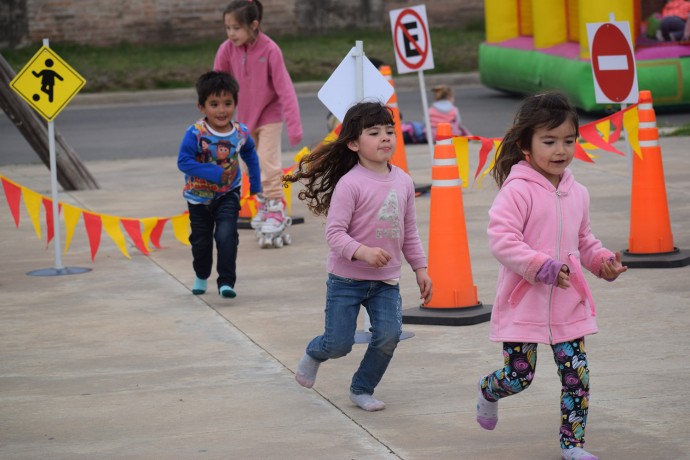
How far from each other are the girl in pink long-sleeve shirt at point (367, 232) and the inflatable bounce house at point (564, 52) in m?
10.9

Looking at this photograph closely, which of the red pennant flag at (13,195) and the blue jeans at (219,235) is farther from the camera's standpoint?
the red pennant flag at (13,195)

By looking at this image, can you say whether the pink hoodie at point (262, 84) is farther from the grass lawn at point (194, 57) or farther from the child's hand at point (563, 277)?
the grass lawn at point (194, 57)

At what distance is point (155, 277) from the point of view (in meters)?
9.02

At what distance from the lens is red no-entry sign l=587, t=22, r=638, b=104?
854 centimetres

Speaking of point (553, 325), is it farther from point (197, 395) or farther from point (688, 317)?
point (688, 317)

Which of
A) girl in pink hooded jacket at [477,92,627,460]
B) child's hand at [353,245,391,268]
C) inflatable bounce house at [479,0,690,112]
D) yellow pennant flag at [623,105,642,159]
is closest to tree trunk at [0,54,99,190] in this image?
yellow pennant flag at [623,105,642,159]

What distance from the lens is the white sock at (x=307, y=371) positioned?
575cm

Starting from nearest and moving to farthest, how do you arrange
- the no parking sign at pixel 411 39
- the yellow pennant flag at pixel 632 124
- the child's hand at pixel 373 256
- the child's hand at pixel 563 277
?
the child's hand at pixel 563 277, the child's hand at pixel 373 256, the yellow pennant flag at pixel 632 124, the no parking sign at pixel 411 39

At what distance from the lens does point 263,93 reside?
10211 millimetres

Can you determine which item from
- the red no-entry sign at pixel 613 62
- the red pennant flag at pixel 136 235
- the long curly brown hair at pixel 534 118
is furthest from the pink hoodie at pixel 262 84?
the long curly brown hair at pixel 534 118

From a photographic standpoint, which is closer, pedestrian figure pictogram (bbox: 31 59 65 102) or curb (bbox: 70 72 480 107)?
pedestrian figure pictogram (bbox: 31 59 65 102)

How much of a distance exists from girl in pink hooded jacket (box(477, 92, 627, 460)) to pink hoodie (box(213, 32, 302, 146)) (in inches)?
207

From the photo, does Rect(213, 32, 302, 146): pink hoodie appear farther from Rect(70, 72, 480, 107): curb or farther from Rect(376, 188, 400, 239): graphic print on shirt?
Rect(70, 72, 480, 107): curb

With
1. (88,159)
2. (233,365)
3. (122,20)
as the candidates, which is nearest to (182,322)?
(233,365)
